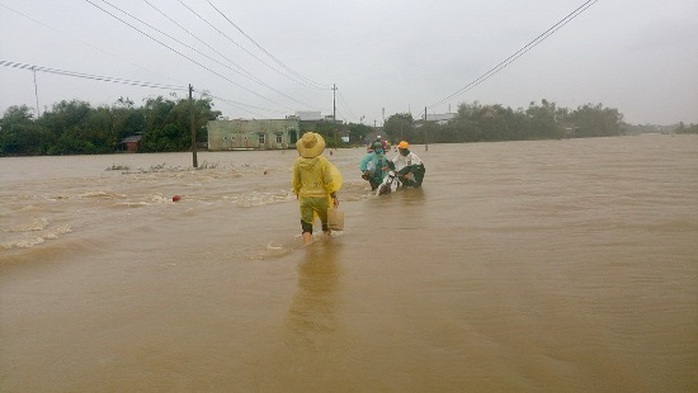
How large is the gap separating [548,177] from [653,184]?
3486 mm

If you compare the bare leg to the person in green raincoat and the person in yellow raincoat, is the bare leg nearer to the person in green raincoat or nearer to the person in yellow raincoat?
the person in yellow raincoat

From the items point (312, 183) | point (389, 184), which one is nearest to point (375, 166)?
point (389, 184)

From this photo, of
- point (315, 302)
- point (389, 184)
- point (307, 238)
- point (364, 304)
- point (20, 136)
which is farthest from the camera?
point (20, 136)

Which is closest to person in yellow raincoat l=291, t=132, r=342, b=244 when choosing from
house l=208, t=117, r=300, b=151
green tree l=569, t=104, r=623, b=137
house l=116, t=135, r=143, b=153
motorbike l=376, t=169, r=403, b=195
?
motorbike l=376, t=169, r=403, b=195

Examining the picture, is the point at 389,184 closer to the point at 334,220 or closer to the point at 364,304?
the point at 334,220

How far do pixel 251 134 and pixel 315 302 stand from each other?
55475 millimetres

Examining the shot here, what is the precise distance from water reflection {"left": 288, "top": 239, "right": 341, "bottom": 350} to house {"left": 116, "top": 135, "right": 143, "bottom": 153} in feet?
193

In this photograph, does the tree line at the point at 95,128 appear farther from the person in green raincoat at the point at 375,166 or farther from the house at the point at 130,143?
the person in green raincoat at the point at 375,166

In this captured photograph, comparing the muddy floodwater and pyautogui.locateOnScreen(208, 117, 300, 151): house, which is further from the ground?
pyautogui.locateOnScreen(208, 117, 300, 151): house

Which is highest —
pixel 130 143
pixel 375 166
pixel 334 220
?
pixel 130 143

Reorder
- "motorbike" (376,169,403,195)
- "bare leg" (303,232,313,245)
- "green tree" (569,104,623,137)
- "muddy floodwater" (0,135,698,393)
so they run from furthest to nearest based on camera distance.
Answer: "green tree" (569,104,623,137) → "motorbike" (376,169,403,195) → "bare leg" (303,232,313,245) → "muddy floodwater" (0,135,698,393)

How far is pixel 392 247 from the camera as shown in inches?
253

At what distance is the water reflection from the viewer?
3.61 meters

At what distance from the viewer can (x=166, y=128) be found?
58.6 meters
